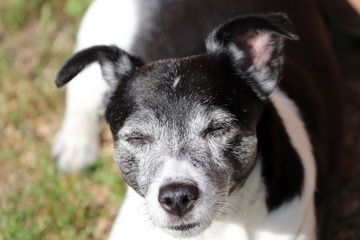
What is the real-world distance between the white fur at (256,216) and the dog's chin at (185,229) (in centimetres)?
17

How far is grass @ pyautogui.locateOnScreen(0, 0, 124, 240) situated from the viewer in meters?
4.63

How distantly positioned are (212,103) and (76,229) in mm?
1978

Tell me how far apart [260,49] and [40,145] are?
8.20ft

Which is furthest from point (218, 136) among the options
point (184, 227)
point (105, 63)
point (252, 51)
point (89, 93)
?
point (89, 93)

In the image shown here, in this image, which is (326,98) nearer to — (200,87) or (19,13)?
(200,87)

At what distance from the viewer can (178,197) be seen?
2893 millimetres

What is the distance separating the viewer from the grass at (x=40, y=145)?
4.63 metres

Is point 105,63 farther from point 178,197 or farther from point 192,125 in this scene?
point 178,197

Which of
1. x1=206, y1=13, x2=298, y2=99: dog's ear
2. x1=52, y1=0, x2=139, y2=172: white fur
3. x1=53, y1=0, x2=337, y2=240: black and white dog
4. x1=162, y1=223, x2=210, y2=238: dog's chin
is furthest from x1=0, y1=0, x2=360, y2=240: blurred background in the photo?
x1=162, y1=223, x2=210, y2=238: dog's chin

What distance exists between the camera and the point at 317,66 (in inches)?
175

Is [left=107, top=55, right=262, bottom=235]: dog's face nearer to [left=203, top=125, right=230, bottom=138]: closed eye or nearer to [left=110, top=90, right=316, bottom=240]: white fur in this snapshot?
[left=203, top=125, right=230, bottom=138]: closed eye

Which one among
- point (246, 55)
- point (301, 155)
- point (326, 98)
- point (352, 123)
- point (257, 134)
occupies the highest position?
point (246, 55)

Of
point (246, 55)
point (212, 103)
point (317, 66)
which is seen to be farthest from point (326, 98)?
point (212, 103)

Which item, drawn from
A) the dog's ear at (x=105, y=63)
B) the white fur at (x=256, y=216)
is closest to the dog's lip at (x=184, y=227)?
the white fur at (x=256, y=216)
